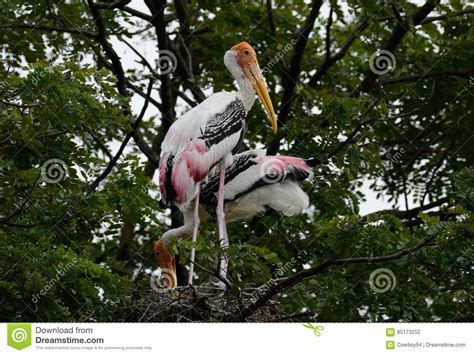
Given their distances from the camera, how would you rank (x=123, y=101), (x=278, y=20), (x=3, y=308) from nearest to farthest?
(x=3, y=308) < (x=123, y=101) < (x=278, y=20)

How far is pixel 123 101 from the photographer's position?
11.1 meters

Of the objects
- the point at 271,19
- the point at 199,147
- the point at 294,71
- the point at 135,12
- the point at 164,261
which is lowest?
the point at 164,261

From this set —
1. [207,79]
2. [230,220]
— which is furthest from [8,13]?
[230,220]

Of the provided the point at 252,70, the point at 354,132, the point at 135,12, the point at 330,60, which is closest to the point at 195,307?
the point at 252,70

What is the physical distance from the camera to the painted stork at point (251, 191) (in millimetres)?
11164

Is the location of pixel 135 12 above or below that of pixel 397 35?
above

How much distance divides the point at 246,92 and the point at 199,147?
85 cm

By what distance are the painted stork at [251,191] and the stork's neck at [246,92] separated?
462 millimetres

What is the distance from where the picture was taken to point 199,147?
1049 cm

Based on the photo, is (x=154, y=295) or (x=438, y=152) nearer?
(x=154, y=295)

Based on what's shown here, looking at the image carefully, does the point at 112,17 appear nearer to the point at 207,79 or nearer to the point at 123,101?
the point at 207,79

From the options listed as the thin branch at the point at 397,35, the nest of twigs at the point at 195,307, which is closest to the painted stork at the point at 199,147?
the nest of twigs at the point at 195,307

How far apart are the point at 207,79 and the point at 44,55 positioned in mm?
1700

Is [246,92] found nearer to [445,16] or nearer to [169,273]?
[169,273]
